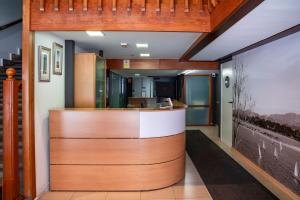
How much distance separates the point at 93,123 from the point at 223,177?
2300 mm

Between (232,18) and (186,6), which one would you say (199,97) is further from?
(232,18)

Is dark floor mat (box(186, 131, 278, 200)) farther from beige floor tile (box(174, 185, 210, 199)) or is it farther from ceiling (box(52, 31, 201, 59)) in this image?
ceiling (box(52, 31, 201, 59))

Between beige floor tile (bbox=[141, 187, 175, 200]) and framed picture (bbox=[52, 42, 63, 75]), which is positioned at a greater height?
framed picture (bbox=[52, 42, 63, 75])

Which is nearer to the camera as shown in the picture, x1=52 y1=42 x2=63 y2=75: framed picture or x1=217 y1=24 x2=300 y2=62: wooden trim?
x1=217 y1=24 x2=300 y2=62: wooden trim

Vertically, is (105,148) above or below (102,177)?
above

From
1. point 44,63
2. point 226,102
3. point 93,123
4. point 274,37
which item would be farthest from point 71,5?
point 226,102

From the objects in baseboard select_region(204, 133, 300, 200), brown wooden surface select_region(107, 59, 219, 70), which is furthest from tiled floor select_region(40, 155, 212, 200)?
brown wooden surface select_region(107, 59, 219, 70)

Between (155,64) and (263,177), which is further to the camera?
(155,64)

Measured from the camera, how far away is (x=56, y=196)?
328cm

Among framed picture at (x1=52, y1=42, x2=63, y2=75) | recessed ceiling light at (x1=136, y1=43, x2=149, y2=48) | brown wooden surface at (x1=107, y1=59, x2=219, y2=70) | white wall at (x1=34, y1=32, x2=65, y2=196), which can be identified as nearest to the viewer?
white wall at (x1=34, y1=32, x2=65, y2=196)

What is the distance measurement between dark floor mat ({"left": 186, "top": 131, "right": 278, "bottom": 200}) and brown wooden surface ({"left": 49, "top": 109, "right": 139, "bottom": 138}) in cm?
150

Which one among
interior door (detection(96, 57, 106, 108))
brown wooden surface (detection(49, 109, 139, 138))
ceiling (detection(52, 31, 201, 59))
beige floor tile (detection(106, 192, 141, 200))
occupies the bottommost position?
beige floor tile (detection(106, 192, 141, 200))

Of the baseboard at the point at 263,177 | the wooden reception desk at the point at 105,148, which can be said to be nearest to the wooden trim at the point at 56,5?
the wooden reception desk at the point at 105,148

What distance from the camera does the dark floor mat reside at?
3376 mm
